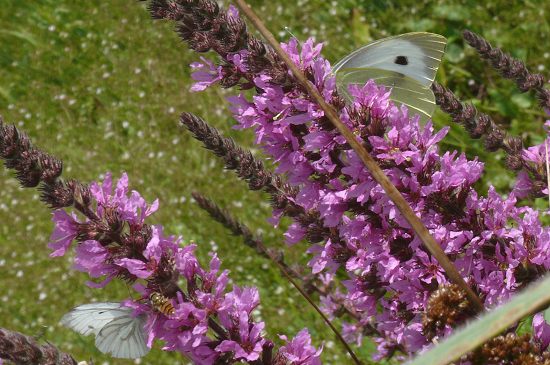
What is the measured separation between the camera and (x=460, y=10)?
5215mm

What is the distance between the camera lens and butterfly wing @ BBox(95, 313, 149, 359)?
1.63 meters

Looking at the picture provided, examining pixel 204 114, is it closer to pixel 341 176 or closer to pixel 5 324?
pixel 5 324

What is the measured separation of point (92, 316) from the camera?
5.65 ft

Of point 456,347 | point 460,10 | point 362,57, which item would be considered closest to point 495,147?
point 362,57

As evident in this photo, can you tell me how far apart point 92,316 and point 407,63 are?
1.12m

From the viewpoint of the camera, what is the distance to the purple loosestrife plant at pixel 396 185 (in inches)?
58.7

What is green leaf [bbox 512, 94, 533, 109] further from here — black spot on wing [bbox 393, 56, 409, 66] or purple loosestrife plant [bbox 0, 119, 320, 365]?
purple loosestrife plant [bbox 0, 119, 320, 365]

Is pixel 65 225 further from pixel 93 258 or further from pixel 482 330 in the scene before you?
pixel 482 330

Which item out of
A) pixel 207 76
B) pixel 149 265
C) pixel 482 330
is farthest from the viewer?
pixel 207 76

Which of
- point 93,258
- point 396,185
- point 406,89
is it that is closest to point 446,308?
point 396,185

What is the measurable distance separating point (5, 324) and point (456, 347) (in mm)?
4672

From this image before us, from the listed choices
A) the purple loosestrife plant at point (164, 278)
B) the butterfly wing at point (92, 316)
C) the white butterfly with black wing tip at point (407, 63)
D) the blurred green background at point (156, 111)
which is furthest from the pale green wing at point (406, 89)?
the blurred green background at point (156, 111)

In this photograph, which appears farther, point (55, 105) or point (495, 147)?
point (55, 105)

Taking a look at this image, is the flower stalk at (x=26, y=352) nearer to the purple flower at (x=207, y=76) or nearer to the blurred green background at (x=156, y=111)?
the purple flower at (x=207, y=76)
